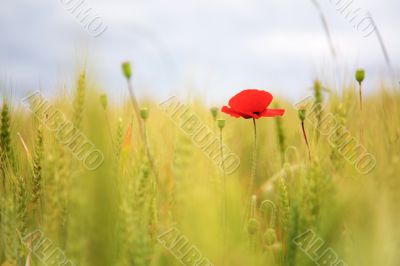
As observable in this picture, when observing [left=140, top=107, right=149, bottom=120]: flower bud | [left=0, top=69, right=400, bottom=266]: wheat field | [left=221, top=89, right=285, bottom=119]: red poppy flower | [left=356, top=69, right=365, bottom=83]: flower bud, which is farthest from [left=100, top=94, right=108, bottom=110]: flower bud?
[left=356, top=69, right=365, bottom=83]: flower bud

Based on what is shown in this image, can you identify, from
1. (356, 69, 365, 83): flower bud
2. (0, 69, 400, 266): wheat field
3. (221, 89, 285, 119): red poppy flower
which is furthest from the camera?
(221, 89, 285, 119): red poppy flower

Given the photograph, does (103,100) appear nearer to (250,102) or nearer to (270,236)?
(270,236)

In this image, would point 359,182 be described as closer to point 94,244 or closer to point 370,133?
point 370,133

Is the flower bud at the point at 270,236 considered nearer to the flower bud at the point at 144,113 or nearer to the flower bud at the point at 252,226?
the flower bud at the point at 252,226

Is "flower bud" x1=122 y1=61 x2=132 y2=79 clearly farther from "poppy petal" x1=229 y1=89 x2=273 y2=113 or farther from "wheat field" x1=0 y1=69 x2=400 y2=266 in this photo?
"poppy petal" x1=229 y1=89 x2=273 y2=113

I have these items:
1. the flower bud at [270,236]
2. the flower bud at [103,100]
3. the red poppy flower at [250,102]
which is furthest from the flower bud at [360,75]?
the flower bud at [103,100]
